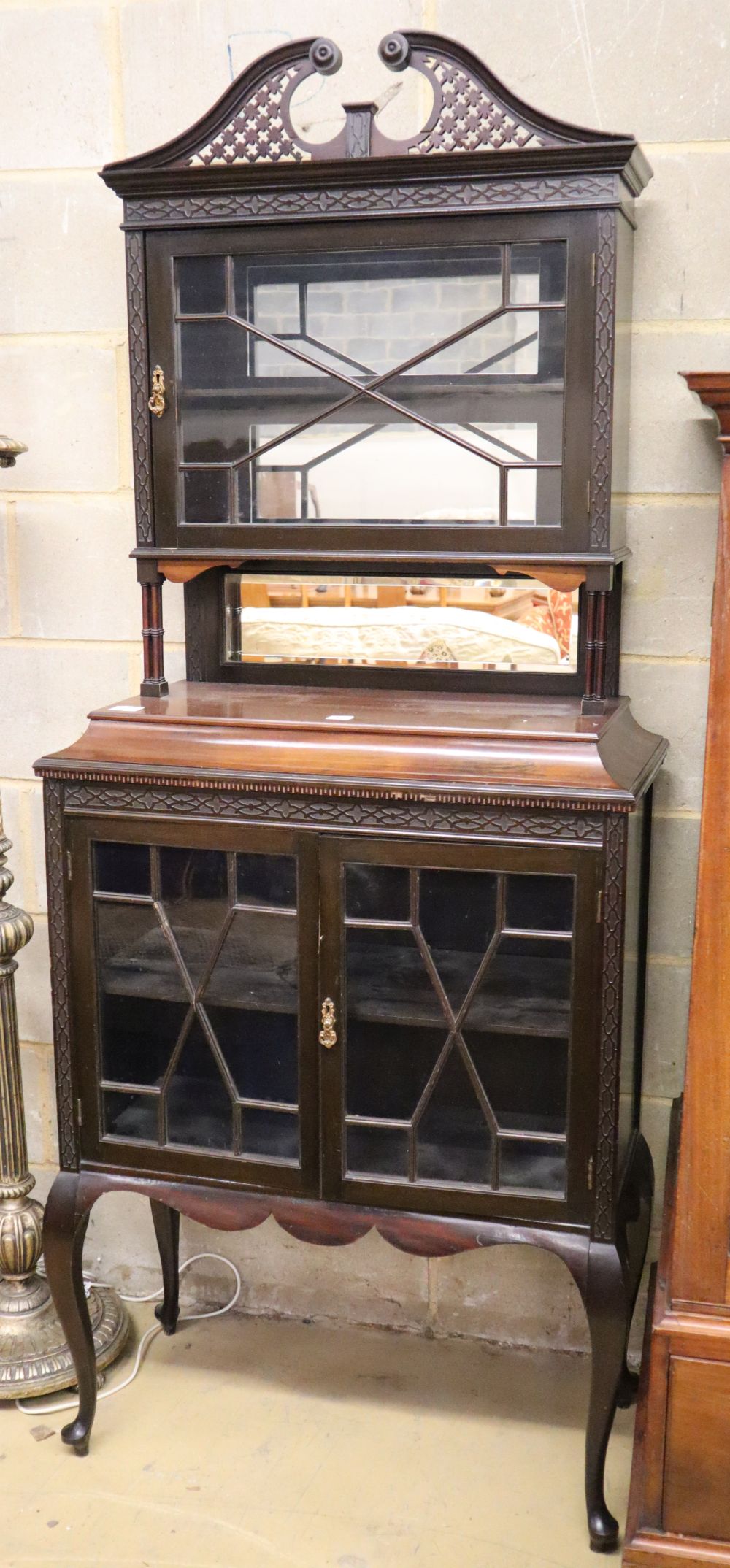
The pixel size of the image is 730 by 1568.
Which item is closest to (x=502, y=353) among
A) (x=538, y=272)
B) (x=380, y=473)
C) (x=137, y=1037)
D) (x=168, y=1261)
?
(x=538, y=272)

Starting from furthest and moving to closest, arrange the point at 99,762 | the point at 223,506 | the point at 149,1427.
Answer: the point at 149,1427 < the point at 223,506 < the point at 99,762

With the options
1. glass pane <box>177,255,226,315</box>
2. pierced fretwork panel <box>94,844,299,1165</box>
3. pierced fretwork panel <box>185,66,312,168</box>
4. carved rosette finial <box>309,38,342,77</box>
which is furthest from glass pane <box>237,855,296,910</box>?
carved rosette finial <box>309,38,342,77</box>

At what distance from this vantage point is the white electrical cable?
7.68ft

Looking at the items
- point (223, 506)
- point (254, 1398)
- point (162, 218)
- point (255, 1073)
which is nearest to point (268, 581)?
point (223, 506)

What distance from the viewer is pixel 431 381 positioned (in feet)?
6.62

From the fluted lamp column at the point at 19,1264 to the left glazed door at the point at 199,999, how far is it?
376mm

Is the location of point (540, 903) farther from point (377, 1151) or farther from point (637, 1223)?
point (637, 1223)

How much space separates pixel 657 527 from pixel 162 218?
887 mm

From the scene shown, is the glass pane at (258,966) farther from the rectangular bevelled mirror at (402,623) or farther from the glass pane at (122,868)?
the rectangular bevelled mirror at (402,623)

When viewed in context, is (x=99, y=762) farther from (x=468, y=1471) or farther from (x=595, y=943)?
(x=468, y=1471)

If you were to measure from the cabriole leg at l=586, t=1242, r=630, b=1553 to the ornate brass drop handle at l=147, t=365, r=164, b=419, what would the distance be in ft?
4.50

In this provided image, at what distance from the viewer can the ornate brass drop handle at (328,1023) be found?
1.93 metres

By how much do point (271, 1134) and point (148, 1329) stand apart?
2.54 ft

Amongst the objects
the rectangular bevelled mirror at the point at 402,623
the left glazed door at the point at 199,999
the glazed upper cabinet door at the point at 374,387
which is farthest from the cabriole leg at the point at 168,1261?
the glazed upper cabinet door at the point at 374,387
